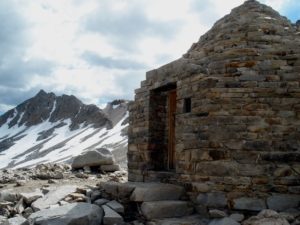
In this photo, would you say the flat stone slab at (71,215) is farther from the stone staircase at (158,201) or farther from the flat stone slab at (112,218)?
the stone staircase at (158,201)

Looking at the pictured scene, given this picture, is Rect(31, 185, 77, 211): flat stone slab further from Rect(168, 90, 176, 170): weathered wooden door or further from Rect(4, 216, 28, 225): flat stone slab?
Rect(168, 90, 176, 170): weathered wooden door

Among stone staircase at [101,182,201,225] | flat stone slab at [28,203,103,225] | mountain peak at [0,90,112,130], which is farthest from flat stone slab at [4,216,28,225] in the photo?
mountain peak at [0,90,112,130]

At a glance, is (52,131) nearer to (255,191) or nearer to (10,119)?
(10,119)

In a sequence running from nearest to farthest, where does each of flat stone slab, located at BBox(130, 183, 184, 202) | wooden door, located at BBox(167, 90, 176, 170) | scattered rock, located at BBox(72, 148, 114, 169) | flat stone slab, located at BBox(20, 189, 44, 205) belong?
flat stone slab, located at BBox(130, 183, 184, 202), wooden door, located at BBox(167, 90, 176, 170), flat stone slab, located at BBox(20, 189, 44, 205), scattered rock, located at BBox(72, 148, 114, 169)

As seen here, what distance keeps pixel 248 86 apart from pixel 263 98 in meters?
0.37

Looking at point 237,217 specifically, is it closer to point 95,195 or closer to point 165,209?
point 165,209

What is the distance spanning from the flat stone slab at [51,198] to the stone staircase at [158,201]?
147 cm

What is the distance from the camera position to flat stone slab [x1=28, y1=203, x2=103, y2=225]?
8438mm

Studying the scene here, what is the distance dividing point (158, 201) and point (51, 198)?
3001 millimetres

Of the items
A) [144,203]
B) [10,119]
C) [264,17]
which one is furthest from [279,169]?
[10,119]

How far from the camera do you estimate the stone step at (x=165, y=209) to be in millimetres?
8500

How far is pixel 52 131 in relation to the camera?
13000 centimetres

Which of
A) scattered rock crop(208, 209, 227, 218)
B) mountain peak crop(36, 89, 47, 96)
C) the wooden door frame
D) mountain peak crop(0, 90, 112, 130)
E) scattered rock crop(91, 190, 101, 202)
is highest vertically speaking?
mountain peak crop(36, 89, 47, 96)

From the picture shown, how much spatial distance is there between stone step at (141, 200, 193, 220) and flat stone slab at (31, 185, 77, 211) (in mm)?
2616
